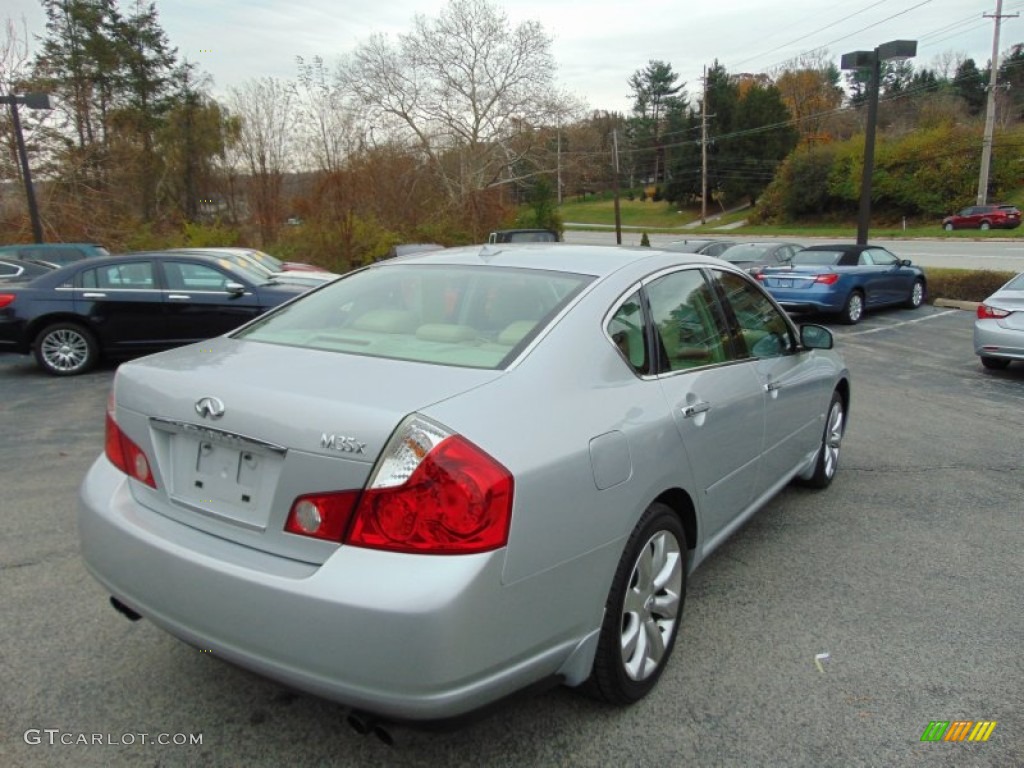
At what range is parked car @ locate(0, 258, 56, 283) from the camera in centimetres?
1311

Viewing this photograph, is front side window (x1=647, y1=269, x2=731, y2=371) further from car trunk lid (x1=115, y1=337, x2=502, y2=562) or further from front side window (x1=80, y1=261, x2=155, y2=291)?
front side window (x1=80, y1=261, x2=155, y2=291)

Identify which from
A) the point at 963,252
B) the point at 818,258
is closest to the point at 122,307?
the point at 818,258

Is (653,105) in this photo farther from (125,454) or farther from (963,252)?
(125,454)

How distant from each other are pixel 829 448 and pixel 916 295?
1261 cm

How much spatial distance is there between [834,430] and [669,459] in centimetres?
276

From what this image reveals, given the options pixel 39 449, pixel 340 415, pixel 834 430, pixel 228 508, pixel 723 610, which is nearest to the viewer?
pixel 340 415

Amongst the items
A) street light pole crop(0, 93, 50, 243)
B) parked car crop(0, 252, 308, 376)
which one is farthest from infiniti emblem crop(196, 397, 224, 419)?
street light pole crop(0, 93, 50, 243)

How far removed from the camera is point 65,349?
8.94 meters

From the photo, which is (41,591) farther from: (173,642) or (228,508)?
(228,508)

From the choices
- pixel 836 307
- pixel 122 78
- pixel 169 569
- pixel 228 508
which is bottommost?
pixel 836 307

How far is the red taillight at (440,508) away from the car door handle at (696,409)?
3.64 feet

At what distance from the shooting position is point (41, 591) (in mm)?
3301

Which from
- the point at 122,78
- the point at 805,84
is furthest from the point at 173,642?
the point at 805,84

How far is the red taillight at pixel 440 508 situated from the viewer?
72.4 inches
